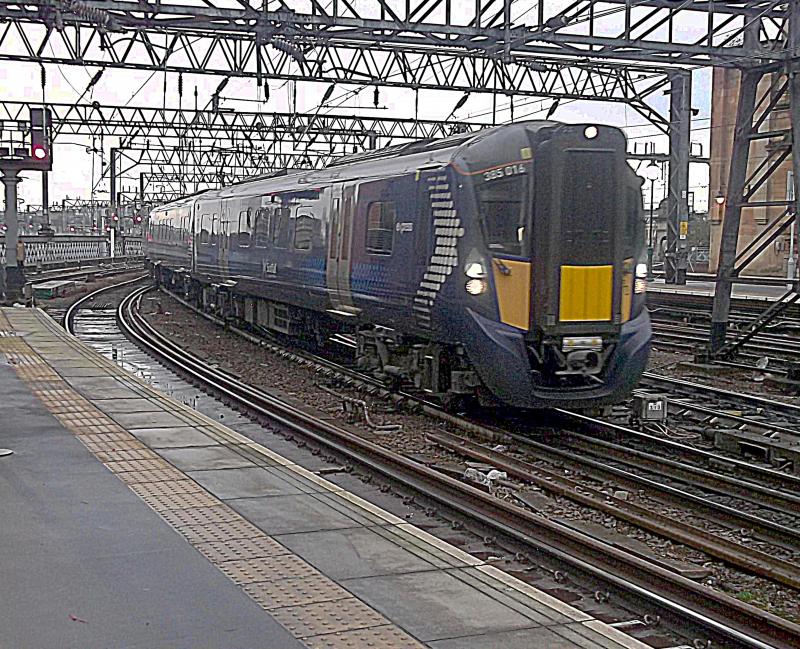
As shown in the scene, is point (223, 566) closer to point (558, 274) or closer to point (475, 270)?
point (475, 270)

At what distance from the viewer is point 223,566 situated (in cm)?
589

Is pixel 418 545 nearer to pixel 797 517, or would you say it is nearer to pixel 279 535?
pixel 279 535

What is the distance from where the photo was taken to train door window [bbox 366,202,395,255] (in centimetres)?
1289

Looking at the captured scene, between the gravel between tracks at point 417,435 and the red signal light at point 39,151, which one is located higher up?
the red signal light at point 39,151

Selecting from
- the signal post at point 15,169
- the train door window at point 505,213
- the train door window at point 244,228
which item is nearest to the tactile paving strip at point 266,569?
the train door window at point 505,213

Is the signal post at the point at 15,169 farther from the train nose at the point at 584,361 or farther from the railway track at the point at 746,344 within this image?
the train nose at the point at 584,361

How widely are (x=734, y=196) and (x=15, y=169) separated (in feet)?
53.9

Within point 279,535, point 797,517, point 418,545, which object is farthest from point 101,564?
point 797,517

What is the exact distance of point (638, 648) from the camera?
484 centimetres

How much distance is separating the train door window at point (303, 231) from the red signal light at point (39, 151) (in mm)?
A: 8273

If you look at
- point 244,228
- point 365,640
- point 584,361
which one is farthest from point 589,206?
point 244,228

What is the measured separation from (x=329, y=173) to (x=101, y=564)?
10997 mm

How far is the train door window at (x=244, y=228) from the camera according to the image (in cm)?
2062

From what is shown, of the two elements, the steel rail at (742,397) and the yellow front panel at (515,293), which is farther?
the steel rail at (742,397)
